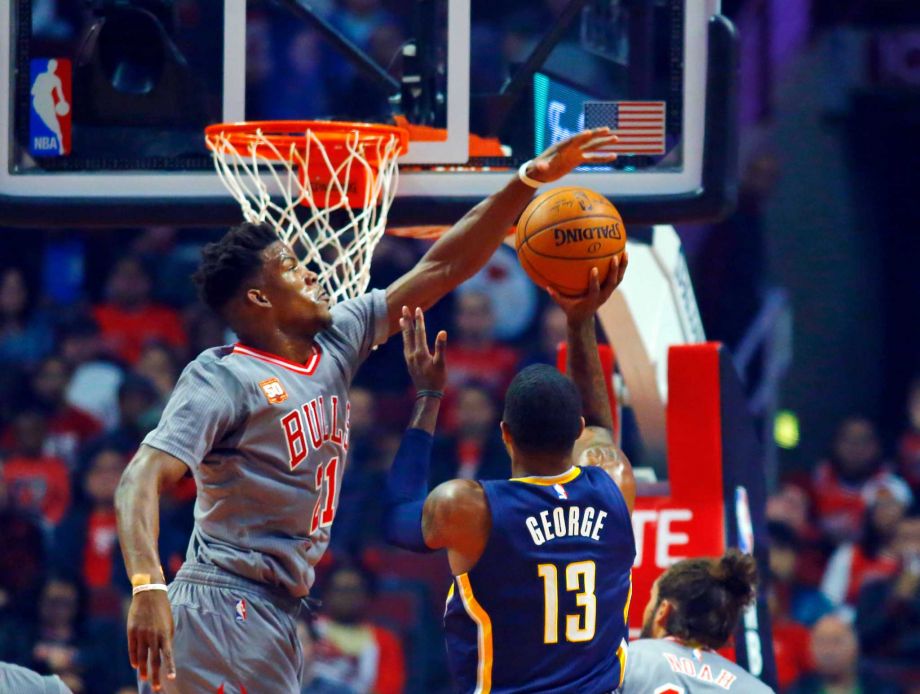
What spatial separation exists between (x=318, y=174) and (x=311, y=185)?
41 millimetres

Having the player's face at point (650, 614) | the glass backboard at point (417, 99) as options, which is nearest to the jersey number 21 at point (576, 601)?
the player's face at point (650, 614)

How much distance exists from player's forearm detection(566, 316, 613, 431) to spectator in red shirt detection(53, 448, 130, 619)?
4.64 metres

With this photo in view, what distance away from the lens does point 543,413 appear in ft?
11.5

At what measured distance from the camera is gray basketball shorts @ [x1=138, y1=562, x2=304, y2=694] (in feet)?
12.2

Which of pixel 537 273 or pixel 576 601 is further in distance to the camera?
pixel 537 273

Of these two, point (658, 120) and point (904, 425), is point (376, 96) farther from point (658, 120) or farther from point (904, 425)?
point (904, 425)

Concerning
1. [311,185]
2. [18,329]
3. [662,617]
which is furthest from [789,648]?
[18,329]

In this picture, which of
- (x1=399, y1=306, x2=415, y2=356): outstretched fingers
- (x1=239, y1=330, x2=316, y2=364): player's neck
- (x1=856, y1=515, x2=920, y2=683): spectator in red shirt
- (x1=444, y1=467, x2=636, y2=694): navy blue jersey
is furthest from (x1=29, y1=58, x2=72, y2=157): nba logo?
(x1=856, y1=515, x2=920, y2=683): spectator in red shirt

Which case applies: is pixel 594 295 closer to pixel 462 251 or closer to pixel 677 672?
pixel 462 251

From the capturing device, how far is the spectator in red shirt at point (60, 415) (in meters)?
8.66

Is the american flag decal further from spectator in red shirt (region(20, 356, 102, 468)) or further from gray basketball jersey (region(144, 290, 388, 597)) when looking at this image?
spectator in red shirt (region(20, 356, 102, 468))

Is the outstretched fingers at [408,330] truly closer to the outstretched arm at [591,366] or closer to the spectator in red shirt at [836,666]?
the outstretched arm at [591,366]

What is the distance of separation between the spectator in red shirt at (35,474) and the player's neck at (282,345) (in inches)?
192

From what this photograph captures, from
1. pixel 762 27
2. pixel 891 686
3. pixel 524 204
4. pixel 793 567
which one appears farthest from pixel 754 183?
pixel 524 204
